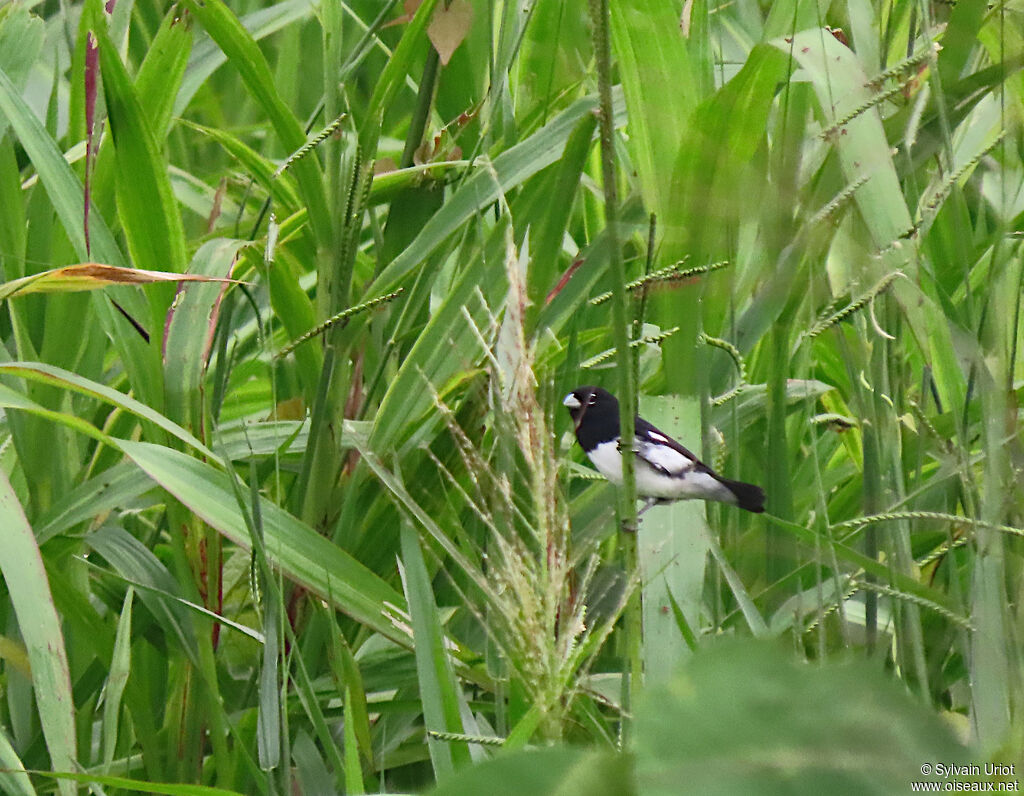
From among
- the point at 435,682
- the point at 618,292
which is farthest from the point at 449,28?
the point at 618,292

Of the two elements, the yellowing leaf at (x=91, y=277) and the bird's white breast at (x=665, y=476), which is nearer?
the yellowing leaf at (x=91, y=277)

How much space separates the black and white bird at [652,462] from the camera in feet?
3.49

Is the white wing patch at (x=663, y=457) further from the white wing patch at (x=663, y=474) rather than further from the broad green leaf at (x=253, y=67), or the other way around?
the broad green leaf at (x=253, y=67)

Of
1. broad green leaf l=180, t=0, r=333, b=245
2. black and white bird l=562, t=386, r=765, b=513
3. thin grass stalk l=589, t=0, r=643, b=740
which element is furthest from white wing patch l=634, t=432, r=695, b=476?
thin grass stalk l=589, t=0, r=643, b=740

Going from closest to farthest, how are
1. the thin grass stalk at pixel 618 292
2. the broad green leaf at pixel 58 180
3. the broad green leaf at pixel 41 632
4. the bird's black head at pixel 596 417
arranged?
1. the thin grass stalk at pixel 618 292
2. the broad green leaf at pixel 41 632
3. the broad green leaf at pixel 58 180
4. the bird's black head at pixel 596 417

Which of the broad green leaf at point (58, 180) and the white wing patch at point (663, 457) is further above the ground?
the broad green leaf at point (58, 180)

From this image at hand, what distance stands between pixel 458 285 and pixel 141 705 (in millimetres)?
495

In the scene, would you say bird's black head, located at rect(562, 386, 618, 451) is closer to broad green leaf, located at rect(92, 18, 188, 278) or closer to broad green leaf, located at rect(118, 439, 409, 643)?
broad green leaf, located at rect(118, 439, 409, 643)

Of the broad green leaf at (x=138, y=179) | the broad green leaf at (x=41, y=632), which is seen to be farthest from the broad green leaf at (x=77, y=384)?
the broad green leaf at (x=138, y=179)

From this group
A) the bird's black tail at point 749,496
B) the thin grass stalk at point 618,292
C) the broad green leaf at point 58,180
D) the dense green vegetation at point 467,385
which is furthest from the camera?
the broad green leaf at point 58,180

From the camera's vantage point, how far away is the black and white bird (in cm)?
106

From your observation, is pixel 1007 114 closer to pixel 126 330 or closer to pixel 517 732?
pixel 517 732

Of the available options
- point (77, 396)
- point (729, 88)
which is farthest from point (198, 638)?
point (729, 88)

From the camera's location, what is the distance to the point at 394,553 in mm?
1167
